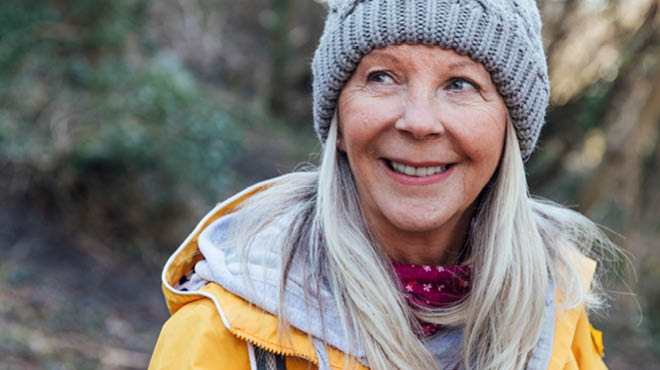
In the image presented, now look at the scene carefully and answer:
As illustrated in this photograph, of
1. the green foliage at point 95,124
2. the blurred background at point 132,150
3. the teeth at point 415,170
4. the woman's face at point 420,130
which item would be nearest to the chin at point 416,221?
the woman's face at point 420,130

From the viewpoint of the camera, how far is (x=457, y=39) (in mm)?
1919

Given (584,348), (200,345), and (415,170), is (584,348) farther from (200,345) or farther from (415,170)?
(200,345)

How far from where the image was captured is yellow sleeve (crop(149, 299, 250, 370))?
1.83 metres

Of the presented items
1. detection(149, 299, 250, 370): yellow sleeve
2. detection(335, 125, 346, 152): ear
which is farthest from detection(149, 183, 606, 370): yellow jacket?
detection(335, 125, 346, 152): ear

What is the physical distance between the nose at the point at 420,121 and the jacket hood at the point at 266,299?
544mm

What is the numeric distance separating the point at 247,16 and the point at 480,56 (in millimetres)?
14162

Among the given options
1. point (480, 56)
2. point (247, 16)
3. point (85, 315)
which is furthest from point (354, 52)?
point (247, 16)

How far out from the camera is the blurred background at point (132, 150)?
5.52 metres

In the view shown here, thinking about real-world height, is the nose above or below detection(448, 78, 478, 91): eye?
below

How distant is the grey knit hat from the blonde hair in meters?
0.12

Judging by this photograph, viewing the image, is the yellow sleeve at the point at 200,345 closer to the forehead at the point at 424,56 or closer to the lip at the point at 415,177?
the lip at the point at 415,177

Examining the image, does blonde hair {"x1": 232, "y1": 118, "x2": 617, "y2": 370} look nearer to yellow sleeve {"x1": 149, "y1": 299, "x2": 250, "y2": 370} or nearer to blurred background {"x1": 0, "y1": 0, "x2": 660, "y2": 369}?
yellow sleeve {"x1": 149, "y1": 299, "x2": 250, "y2": 370}

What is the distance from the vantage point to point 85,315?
5.14 metres

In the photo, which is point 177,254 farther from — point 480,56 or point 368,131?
point 480,56
